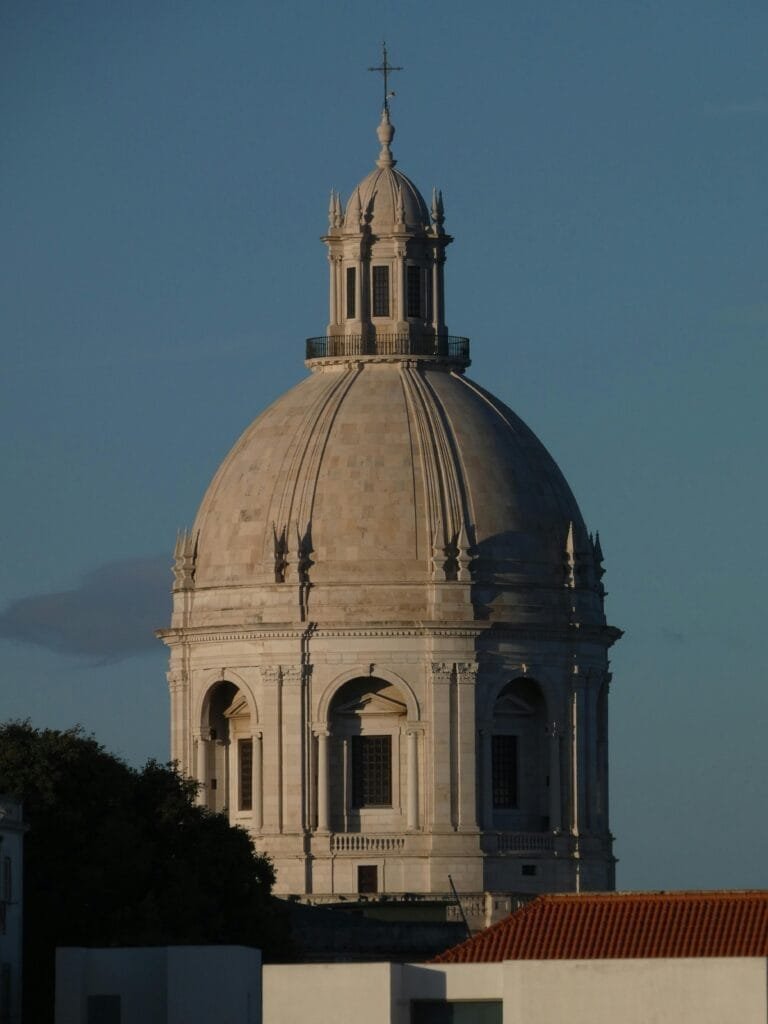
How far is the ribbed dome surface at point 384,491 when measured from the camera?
165m

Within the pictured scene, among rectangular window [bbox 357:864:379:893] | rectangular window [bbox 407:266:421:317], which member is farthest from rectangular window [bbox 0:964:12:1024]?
rectangular window [bbox 407:266:421:317]

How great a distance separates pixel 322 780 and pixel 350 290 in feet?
48.7

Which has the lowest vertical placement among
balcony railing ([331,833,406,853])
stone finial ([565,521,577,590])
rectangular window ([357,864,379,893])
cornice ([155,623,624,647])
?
rectangular window ([357,864,379,893])

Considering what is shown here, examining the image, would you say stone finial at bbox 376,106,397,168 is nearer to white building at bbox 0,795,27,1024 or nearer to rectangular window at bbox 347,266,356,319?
rectangular window at bbox 347,266,356,319

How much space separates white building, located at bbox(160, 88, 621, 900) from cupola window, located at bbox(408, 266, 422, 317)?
7 centimetres

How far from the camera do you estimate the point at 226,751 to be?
168625 millimetres

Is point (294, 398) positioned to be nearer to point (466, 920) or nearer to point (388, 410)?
point (388, 410)

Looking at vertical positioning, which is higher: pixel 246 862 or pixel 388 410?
pixel 388 410

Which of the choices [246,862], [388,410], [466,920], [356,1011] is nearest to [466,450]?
[388,410]

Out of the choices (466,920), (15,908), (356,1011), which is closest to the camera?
(356,1011)

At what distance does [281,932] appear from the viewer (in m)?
141

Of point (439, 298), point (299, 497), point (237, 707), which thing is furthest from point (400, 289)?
point (237, 707)

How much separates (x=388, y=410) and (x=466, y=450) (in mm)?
2635

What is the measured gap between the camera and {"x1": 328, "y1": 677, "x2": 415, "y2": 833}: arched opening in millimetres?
165250
